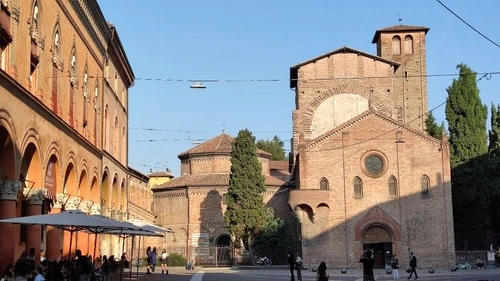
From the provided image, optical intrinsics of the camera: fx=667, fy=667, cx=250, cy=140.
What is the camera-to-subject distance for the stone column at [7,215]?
17.3 metres

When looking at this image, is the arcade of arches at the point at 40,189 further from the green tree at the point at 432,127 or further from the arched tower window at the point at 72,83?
the green tree at the point at 432,127

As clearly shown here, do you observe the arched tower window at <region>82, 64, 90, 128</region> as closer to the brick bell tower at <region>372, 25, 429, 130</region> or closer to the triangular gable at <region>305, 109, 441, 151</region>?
the triangular gable at <region>305, 109, 441, 151</region>

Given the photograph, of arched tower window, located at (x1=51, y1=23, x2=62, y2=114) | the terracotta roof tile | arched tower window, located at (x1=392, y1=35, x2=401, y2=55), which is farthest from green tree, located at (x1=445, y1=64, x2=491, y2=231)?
arched tower window, located at (x1=51, y1=23, x2=62, y2=114)

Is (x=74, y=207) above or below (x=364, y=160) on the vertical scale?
below

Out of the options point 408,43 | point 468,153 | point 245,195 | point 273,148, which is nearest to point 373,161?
point 245,195

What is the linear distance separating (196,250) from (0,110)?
38346 millimetres

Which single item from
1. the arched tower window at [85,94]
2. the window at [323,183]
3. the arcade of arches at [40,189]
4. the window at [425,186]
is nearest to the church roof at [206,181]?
the window at [323,183]

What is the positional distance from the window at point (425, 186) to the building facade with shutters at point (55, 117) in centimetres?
1939

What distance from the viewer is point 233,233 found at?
46.3 metres

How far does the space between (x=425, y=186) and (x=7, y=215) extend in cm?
3110

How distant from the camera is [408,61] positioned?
62.1 metres

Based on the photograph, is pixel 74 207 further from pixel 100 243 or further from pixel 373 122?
pixel 373 122

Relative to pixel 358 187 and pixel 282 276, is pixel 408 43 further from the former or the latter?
pixel 282 276

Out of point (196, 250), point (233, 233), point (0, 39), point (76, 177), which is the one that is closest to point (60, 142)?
point (76, 177)
